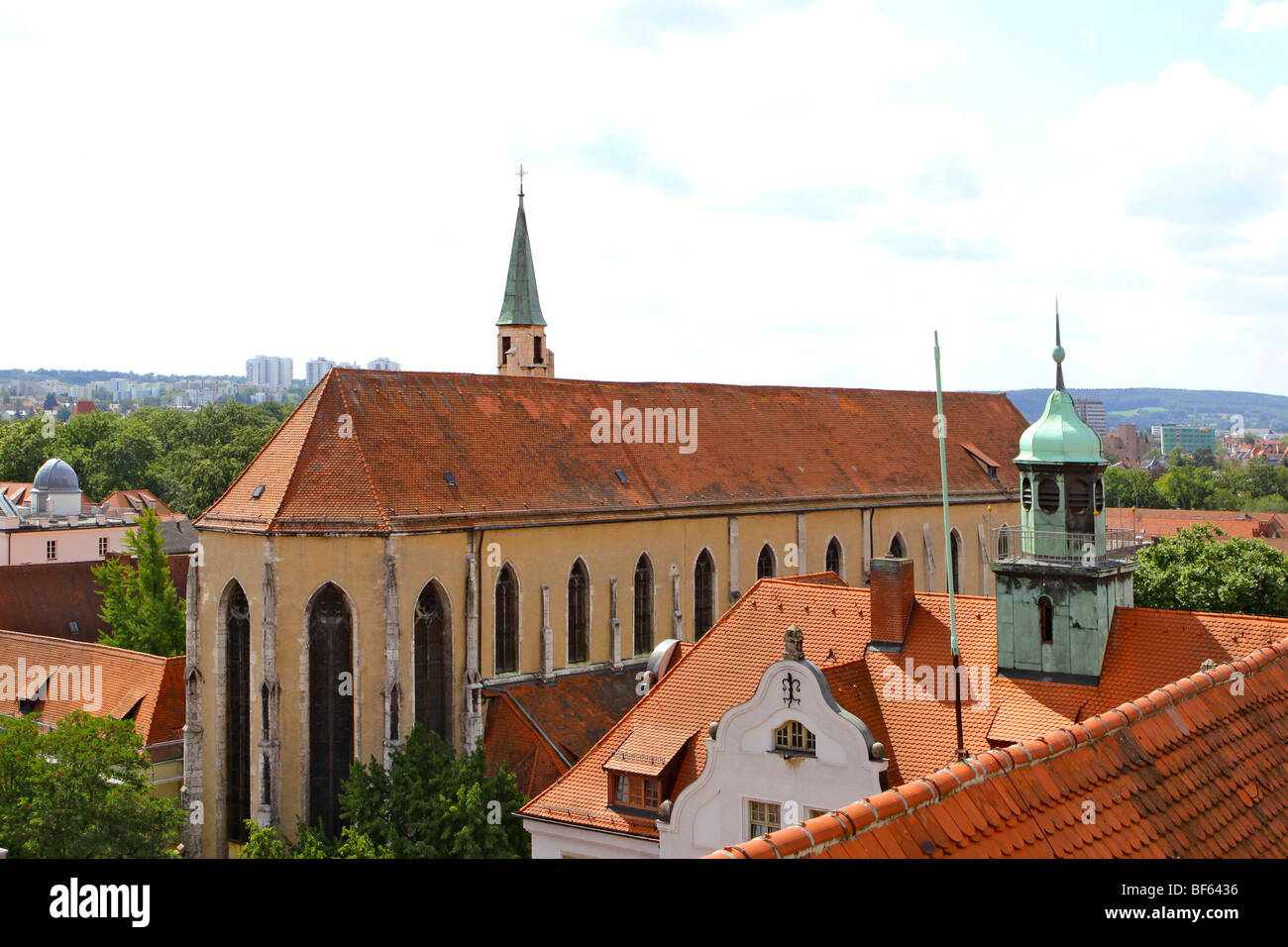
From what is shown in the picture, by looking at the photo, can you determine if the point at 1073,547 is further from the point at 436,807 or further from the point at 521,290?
the point at 521,290

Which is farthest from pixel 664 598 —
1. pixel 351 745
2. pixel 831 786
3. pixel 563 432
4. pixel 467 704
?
pixel 831 786

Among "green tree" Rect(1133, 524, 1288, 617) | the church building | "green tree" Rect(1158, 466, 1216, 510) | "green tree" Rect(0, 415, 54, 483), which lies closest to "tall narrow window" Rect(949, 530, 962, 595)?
the church building

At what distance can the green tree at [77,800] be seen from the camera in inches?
1270

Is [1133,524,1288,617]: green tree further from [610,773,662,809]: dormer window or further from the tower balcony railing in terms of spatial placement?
[610,773,662,809]: dormer window

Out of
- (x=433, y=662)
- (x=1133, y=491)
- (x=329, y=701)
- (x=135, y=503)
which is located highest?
(x=135, y=503)

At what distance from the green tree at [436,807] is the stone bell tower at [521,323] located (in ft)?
118

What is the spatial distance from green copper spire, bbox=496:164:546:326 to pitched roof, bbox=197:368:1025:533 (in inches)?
676

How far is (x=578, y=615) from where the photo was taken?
43.5 m

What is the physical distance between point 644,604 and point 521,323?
2564 centimetres

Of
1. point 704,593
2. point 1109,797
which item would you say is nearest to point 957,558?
point 704,593

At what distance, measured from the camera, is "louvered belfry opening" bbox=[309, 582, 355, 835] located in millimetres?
37500

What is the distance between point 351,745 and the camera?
123ft

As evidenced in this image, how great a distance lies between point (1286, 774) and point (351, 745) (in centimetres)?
2983
